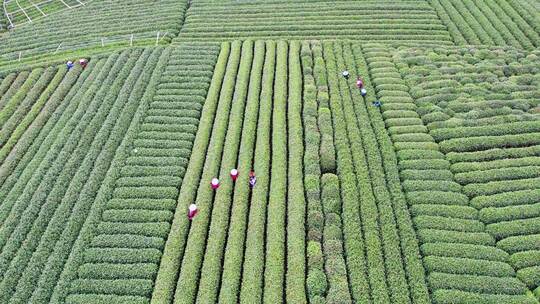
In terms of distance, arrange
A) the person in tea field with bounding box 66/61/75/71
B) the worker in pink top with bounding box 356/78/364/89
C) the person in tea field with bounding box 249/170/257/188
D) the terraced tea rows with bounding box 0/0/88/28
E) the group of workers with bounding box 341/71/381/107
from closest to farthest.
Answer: the person in tea field with bounding box 249/170/257/188 < the group of workers with bounding box 341/71/381/107 < the worker in pink top with bounding box 356/78/364/89 < the person in tea field with bounding box 66/61/75/71 < the terraced tea rows with bounding box 0/0/88/28

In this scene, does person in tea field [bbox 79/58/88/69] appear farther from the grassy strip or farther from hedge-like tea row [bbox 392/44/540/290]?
hedge-like tea row [bbox 392/44/540/290]

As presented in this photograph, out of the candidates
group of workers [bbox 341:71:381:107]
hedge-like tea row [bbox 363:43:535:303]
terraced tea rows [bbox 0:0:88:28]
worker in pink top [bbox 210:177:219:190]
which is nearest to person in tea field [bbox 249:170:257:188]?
worker in pink top [bbox 210:177:219:190]

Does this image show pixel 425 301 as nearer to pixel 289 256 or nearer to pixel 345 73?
pixel 289 256

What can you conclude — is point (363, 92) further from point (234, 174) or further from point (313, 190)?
point (234, 174)

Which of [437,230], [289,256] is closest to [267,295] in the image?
[289,256]

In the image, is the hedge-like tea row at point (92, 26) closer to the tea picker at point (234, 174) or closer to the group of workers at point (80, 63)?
the group of workers at point (80, 63)

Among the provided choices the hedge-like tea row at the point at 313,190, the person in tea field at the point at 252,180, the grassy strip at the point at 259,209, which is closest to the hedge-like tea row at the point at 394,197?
the hedge-like tea row at the point at 313,190
